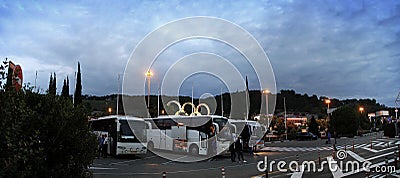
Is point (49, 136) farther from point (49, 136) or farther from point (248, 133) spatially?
point (248, 133)

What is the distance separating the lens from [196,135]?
27.9 metres

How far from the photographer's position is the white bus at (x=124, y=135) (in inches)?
1043

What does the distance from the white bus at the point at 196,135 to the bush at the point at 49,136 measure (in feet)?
66.8

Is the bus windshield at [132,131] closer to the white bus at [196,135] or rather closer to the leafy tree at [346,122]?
the white bus at [196,135]

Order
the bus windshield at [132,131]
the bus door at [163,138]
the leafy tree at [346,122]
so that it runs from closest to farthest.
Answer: the bus windshield at [132,131] < the bus door at [163,138] < the leafy tree at [346,122]

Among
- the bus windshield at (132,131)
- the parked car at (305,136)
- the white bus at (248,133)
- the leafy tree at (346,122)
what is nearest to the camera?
the bus windshield at (132,131)

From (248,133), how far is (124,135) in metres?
11.2

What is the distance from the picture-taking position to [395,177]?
1402 cm

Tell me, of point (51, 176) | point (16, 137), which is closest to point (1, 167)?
point (16, 137)

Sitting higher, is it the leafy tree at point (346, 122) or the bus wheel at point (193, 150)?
the leafy tree at point (346, 122)

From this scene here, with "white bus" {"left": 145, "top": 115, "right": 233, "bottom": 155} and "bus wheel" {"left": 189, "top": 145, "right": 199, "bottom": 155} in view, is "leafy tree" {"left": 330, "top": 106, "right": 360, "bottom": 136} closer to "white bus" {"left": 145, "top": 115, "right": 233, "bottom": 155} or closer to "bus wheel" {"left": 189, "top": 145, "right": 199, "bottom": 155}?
"white bus" {"left": 145, "top": 115, "right": 233, "bottom": 155}

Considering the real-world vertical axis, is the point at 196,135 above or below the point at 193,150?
above

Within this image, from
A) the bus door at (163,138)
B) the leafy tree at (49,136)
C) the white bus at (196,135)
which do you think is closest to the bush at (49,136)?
the leafy tree at (49,136)

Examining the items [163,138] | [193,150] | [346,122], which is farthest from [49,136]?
[346,122]
